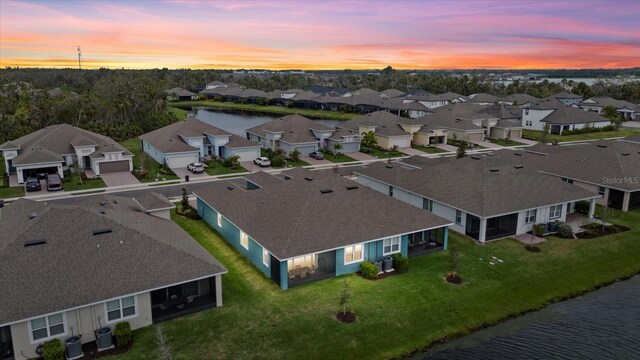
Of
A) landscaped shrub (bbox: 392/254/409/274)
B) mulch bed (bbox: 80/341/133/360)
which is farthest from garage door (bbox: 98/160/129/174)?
landscaped shrub (bbox: 392/254/409/274)

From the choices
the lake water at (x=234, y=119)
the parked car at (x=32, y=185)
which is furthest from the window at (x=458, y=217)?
the lake water at (x=234, y=119)

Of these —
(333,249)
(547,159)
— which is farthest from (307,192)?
(547,159)

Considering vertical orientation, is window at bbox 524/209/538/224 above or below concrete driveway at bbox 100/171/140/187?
above

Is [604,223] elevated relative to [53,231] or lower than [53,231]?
lower

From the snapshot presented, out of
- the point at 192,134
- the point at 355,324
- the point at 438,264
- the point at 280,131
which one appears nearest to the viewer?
the point at 355,324

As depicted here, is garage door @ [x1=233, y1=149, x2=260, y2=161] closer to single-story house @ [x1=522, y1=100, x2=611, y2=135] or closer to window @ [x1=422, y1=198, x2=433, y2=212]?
window @ [x1=422, y1=198, x2=433, y2=212]

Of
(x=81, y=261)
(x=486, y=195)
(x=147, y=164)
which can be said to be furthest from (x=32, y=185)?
(x=486, y=195)

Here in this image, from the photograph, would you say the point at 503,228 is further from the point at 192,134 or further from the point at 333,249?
the point at 192,134

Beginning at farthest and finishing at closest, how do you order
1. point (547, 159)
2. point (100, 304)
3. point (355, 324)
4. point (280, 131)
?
point (280, 131) < point (547, 159) < point (355, 324) < point (100, 304)
